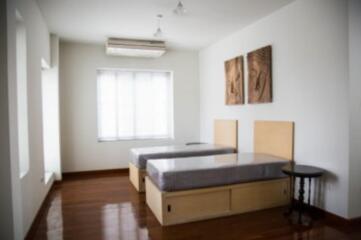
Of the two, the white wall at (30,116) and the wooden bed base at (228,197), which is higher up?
the white wall at (30,116)

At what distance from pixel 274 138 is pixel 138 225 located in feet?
7.00

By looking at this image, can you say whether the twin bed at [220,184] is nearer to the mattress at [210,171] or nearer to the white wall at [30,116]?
the mattress at [210,171]

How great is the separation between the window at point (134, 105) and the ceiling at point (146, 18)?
98 centimetres

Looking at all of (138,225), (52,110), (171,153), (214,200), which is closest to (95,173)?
(52,110)

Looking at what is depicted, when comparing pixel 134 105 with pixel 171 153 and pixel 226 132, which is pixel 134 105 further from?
pixel 226 132

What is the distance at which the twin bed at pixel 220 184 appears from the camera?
9.07ft

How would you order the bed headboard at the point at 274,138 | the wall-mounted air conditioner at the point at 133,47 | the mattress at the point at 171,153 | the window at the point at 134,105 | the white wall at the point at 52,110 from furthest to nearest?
the window at the point at 134,105, the wall-mounted air conditioner at the point at 133,47, the white wall at the point at 52,110, the mattress at the point at 171,153, the bed headboard at the point at 274,138

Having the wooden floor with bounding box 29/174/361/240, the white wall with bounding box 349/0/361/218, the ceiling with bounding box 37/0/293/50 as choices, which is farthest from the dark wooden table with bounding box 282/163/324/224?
the ceiling with bounding box 37/0/293/50

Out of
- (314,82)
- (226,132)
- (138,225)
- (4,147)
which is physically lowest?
(138,225)

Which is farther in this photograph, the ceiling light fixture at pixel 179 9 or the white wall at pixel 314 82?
the ceiling light fixture at pixel 179 9

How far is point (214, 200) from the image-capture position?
2.92 m

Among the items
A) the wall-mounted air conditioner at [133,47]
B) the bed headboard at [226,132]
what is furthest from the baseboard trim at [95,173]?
the wall-mounted air conditioner at [133,47]

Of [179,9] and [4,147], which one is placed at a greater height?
[179,9]

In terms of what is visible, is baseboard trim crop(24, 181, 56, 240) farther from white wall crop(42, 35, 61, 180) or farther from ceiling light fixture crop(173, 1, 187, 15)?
ceiling light fixture crop(173, 1, 187, 15)
